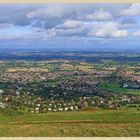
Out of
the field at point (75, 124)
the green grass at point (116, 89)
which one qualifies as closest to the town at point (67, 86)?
the green grass at point (116, 89)

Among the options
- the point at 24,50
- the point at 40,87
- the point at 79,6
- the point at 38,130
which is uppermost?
the point at 79,6

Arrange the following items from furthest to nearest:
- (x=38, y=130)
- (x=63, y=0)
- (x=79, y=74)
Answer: (x=79, y=74)
(x=38, y=130)
(x=63, y=0)

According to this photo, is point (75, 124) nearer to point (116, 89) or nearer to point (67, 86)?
point (67, 86)

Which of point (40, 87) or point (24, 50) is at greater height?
point (24, 50)

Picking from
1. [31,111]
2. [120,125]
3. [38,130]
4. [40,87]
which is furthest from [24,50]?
[120,125]

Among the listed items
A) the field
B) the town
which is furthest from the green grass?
the field

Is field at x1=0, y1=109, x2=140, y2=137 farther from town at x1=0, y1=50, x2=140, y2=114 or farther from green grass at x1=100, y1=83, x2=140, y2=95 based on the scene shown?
green grass at x1=100, y1=83, x2=140, y2=95

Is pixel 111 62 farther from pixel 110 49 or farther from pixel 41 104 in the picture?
pixel 41 104

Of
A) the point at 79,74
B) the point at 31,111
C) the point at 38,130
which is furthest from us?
the point at 79,74

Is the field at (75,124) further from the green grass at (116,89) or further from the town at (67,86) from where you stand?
the green grass at (116,89)
